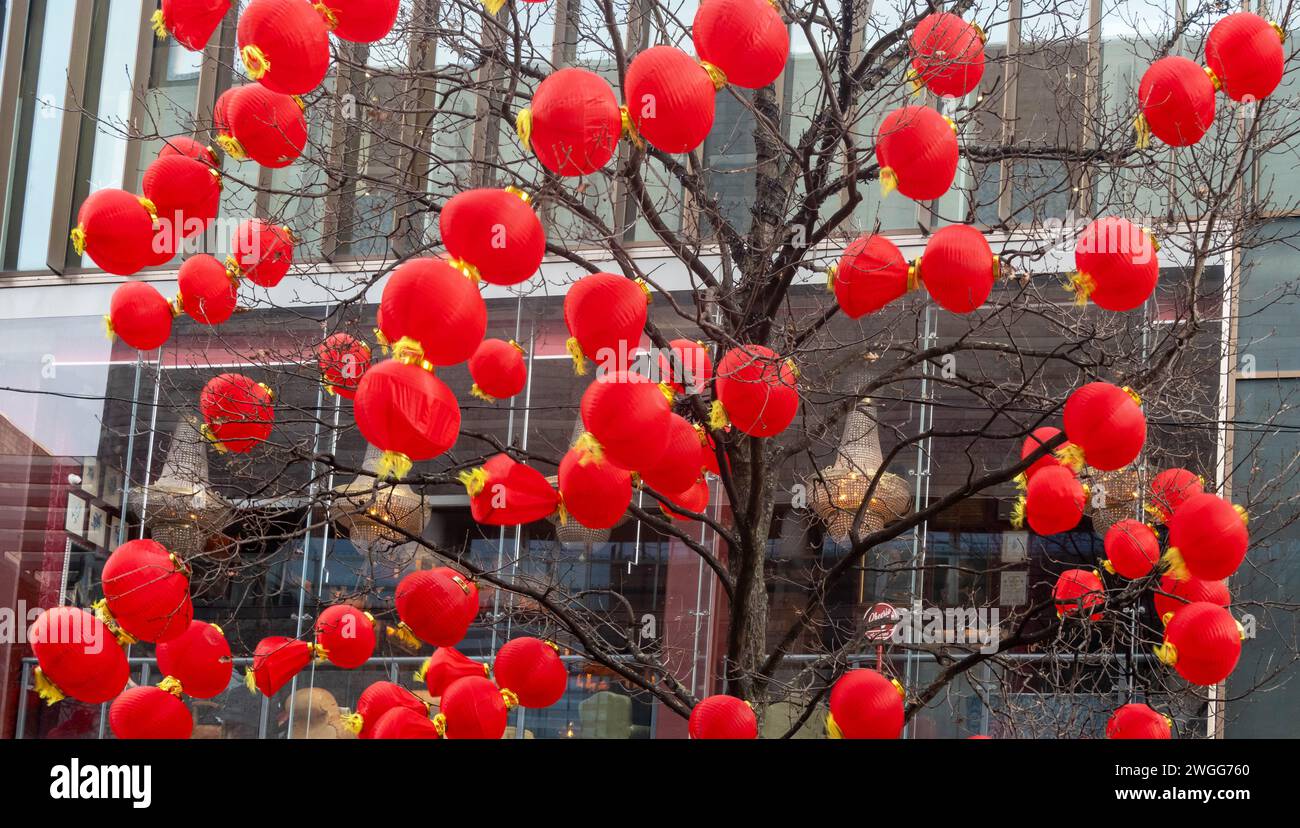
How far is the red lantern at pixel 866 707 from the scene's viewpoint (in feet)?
24.1

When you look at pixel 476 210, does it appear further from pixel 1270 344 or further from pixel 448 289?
pixel 1270 344

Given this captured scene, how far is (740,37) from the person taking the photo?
6.27m

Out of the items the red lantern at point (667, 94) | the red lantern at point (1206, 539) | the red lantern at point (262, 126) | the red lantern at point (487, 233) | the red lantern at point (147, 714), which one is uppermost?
the red lantern at point (262, 126)

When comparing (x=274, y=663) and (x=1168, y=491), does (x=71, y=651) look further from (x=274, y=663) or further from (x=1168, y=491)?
(x=1168, y=491)

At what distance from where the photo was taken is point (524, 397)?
48.9 feet

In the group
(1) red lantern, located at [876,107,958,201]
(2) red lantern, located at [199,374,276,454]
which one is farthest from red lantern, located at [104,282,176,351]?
(1) red lantern, located at [876,107,958,201]

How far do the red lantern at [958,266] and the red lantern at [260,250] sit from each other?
12.0 feet

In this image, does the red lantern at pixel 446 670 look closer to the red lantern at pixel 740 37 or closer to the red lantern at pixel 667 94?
the red lantern at pixel 667 94

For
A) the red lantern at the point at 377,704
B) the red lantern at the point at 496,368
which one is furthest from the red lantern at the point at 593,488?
the red lantern at the point at 377,704

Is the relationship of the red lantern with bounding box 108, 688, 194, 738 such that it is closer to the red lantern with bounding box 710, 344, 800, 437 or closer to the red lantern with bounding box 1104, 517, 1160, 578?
the red lantern with bounding box 710, 344, 800, 437

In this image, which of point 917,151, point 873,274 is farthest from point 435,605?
point 917,151

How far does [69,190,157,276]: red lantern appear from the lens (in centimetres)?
773

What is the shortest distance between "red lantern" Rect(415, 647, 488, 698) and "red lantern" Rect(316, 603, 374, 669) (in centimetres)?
42
